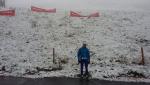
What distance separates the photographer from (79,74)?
14.4 metres

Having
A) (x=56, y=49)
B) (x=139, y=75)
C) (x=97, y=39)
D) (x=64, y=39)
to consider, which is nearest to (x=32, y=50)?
(x=56, y=49)

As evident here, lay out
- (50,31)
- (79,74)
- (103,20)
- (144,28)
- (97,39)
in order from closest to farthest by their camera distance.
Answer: (79,74) → (97,39) → (50,31) → (144,28) → (103,20)

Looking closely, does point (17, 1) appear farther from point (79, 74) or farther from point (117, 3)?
point (79, 74)

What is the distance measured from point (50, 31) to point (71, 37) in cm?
271

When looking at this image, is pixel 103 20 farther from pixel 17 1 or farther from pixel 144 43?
pixel 17 1

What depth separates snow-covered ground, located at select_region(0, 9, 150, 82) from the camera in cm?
1540

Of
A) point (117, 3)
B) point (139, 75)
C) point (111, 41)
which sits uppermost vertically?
point (117, 3)

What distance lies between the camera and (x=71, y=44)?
835 inches

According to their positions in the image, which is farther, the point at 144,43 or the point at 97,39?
the point at 97,39

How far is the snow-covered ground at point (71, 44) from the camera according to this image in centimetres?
1540

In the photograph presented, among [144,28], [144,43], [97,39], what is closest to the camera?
[144,43]

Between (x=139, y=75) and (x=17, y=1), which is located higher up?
(x=17, y=1)

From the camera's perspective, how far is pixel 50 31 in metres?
25.3

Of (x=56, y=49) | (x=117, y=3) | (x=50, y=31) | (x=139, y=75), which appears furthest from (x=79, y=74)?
(x=117, y=3)
